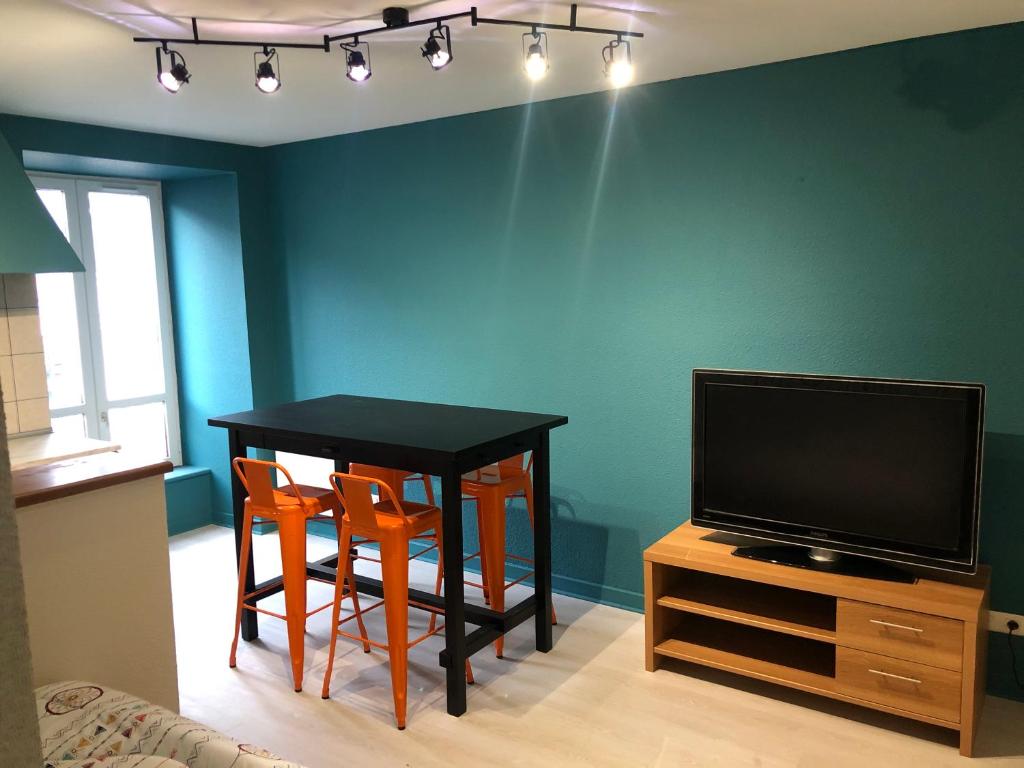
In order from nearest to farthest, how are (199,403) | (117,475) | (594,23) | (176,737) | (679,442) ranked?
(176,737), (117,475), (594,23), (679,442), (199,403)

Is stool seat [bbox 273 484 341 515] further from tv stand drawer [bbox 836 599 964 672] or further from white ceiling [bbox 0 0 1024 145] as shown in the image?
tv stand drawer [bbox 836 599 964 672]

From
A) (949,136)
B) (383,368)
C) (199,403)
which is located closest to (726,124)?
(949,136)

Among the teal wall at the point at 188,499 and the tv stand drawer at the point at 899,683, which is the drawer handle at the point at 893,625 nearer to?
the tv stand drawer at the point at 899,683

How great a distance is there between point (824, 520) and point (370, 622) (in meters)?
2.17

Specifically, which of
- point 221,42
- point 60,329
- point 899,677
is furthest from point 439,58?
point 60,329

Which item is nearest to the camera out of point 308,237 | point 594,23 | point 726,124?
point 594,23

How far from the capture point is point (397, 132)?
4652 millimetres

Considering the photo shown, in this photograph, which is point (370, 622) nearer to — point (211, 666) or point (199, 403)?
point (211, 666)

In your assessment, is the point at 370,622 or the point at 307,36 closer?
the point at 307,36

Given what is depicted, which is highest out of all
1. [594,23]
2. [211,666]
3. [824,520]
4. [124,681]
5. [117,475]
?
[594,23]

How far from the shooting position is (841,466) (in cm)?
311

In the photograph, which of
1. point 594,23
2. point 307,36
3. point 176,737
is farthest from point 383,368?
point 176,737

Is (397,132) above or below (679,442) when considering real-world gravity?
above

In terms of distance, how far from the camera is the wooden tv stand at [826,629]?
9.13ft
